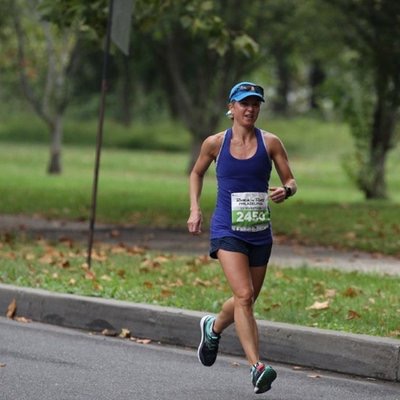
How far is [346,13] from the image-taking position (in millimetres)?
26469

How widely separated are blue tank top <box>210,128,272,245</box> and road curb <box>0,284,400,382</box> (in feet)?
4.48

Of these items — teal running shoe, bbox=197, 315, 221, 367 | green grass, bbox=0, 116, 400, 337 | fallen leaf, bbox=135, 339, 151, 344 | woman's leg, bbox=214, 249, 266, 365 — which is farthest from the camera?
green grass, bbox=0, 116, 400, 337

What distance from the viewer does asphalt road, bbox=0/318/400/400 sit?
832 centimetres

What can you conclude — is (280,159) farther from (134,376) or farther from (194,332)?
(194,332)

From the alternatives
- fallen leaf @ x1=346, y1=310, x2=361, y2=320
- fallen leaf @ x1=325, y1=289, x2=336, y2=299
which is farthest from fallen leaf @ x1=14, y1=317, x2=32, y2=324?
fallen leaf @ x1=346, y1=310, x2=361, y2=320

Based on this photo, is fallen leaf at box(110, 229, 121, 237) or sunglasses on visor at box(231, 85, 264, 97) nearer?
sunglasses on visor at box(231, 85, 264, 97)

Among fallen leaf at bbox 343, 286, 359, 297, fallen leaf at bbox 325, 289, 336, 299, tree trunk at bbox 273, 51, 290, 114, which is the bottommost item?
tree trunk at bbox 273, 51, 290, 114

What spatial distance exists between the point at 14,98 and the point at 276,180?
32886 mm

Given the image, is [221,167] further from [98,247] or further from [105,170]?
[105,170]

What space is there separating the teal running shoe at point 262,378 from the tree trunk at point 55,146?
96.7 feet

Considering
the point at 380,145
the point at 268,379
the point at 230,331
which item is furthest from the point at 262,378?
the point at 380,145

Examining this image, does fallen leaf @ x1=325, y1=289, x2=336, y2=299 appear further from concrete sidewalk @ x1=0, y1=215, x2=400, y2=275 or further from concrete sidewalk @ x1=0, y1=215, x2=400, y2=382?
concrete sidewalk @ x1=0, y1=215, x2=400, y2=275

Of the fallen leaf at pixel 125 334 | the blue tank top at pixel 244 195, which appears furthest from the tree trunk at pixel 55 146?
the blue tank top at pixel 244 195

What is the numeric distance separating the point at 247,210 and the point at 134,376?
4.69 ft
